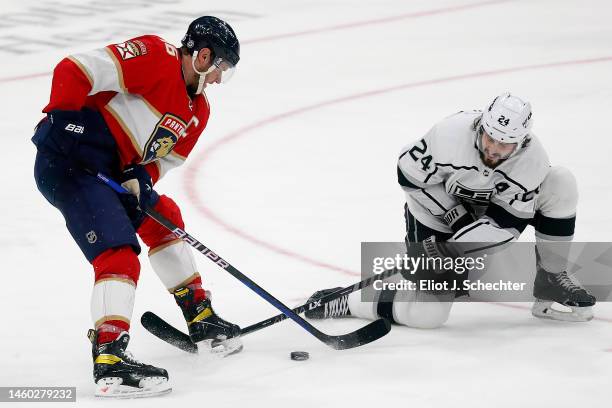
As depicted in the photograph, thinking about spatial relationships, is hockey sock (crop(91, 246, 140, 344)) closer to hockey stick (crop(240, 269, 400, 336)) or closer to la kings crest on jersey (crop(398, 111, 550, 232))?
hockey stick (crop(240, 269, 400, 336))

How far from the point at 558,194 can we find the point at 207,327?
1.34 m

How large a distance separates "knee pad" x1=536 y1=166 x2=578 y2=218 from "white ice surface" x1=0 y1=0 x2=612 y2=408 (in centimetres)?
41

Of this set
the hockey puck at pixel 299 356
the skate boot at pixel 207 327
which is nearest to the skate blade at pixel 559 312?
the hockey puck at pixel 299 356

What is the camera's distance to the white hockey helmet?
3828 millimetres

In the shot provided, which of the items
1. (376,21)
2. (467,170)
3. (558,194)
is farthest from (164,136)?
(376,21)

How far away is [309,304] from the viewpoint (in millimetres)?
4125

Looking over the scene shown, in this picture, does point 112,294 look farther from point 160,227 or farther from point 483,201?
point 483,201

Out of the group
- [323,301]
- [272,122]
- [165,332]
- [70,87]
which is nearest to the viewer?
[70,87]

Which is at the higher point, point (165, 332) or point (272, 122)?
point (272, 122)

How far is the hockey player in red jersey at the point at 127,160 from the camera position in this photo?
3.46 metres

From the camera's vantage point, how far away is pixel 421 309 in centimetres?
409

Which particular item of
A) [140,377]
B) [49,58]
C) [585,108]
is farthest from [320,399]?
[49,58]

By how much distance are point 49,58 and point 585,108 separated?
3.85 meters

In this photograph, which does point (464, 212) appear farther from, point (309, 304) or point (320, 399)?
point (320, 399)
